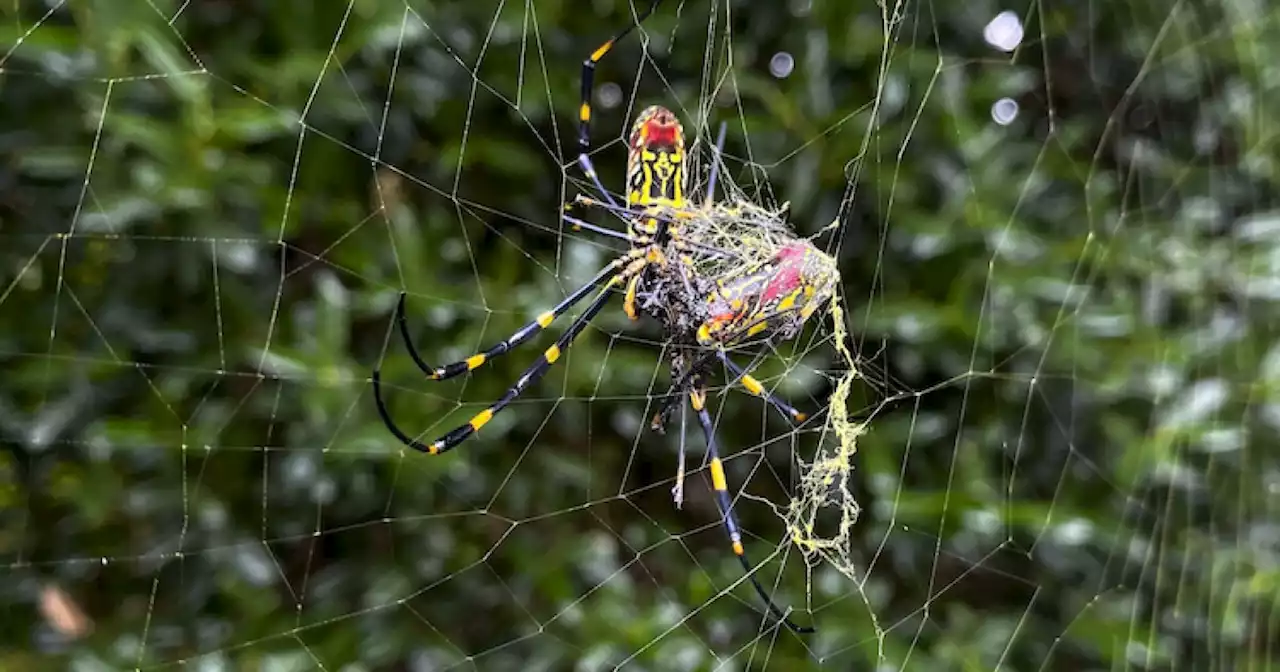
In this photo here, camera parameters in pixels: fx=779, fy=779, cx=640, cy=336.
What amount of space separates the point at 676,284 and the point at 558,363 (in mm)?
215

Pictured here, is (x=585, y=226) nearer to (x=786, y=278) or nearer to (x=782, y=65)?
(x=786, y=278)

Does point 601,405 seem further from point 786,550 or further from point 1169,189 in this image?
point 1169,189

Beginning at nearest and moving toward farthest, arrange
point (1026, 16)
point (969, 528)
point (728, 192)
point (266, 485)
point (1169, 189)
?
point (728, 192) < point (266, 485) < point (969, 528) < point (1026, 16) < point (1169, 189)

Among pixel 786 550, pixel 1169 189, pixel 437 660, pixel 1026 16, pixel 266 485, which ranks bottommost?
pixel 437 660

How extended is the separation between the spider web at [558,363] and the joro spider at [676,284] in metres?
0.04

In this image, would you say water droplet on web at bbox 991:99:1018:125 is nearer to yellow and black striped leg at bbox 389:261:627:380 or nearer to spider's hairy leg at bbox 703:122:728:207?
spider's hairy leg at bbox 703:122:728:207

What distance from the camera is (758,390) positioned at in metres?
0.59

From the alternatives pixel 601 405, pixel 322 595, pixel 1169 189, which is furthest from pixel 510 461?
pixel 1169 189

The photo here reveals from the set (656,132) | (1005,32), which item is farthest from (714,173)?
(1005,32)

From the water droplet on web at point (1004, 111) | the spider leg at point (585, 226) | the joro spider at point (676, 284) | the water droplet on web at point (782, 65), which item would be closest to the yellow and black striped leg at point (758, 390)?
the joro spider at point (676, 284)

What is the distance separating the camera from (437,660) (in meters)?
0.75

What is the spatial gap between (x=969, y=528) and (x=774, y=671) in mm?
257

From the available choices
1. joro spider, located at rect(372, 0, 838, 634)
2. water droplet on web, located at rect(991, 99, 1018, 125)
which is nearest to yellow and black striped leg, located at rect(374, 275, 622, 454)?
joro spider, located at rect(372, 0, 838, 634)

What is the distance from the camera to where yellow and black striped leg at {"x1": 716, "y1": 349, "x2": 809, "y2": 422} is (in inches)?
22.0
